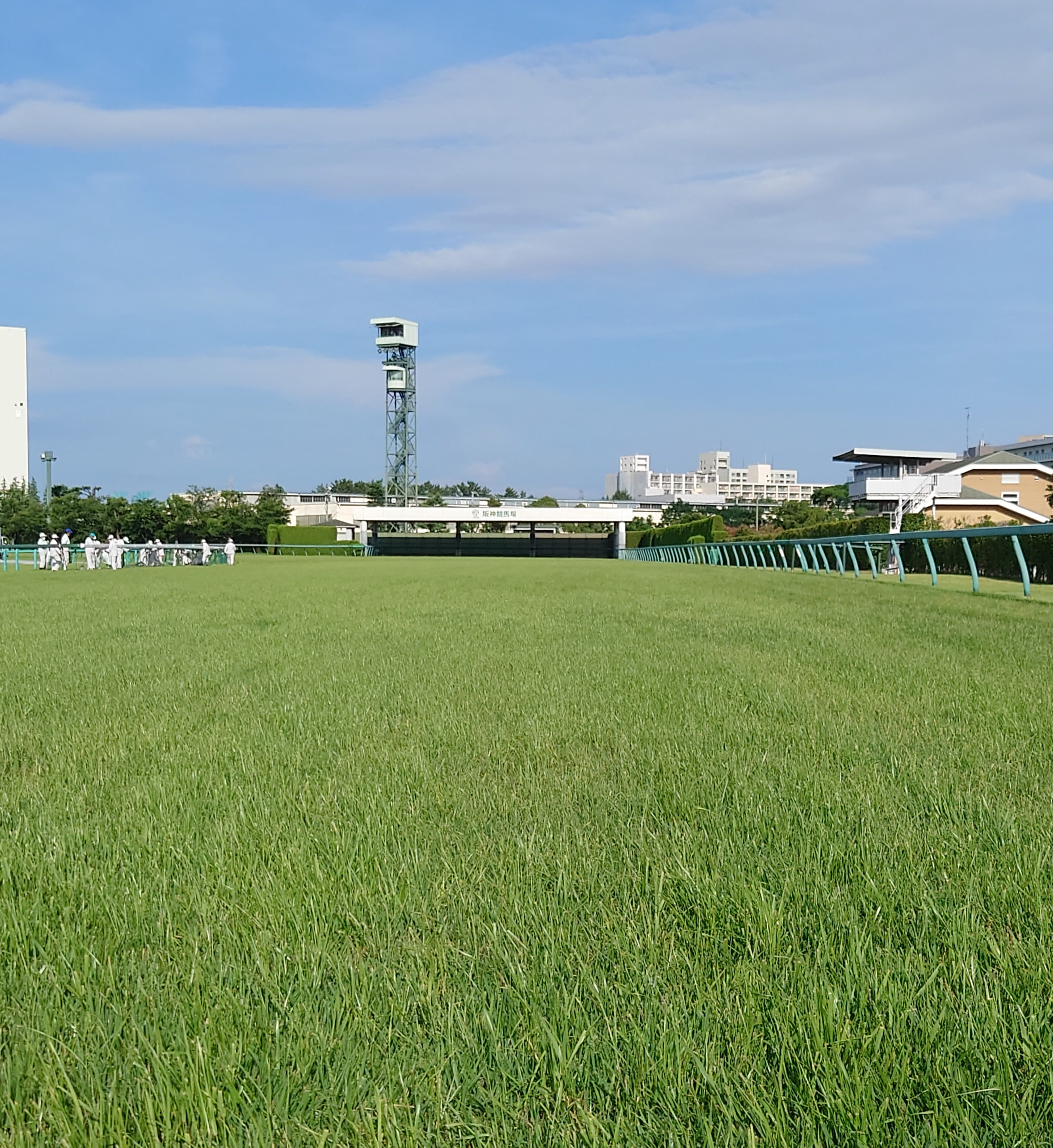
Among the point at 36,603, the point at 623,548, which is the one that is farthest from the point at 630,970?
the point at 623,548

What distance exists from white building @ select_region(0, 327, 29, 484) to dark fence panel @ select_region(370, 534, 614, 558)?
39316 millimetres

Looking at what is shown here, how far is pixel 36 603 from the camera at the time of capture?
50.7 ft

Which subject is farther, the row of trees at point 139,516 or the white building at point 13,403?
the white building at point 13,403

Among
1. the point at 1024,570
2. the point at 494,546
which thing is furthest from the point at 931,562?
the point at 494,546

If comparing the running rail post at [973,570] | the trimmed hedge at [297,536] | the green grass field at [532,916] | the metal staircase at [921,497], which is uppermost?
the metal staircase at [921,497]

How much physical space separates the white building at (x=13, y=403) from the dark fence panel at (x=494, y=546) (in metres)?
39.3

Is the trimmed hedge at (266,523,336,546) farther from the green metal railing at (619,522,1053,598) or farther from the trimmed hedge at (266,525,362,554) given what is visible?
the green metal railing at (619,522,1053,598)

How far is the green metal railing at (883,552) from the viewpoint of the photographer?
14.2 metres

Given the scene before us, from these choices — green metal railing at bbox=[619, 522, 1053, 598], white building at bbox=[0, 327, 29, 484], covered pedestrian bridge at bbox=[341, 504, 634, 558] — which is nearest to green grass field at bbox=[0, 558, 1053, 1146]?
green metal railing at bbox=[619, 522, 1053, 598]

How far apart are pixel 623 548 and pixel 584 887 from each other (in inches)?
3044

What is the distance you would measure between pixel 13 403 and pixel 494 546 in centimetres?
4970

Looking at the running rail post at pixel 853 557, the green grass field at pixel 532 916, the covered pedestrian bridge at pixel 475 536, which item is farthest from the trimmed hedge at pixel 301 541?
the green grass field at pixel 532 916

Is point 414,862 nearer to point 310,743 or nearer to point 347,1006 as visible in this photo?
point 347,1006

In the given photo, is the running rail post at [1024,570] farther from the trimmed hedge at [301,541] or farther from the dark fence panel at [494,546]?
the trimmed hedge at [301,541]
